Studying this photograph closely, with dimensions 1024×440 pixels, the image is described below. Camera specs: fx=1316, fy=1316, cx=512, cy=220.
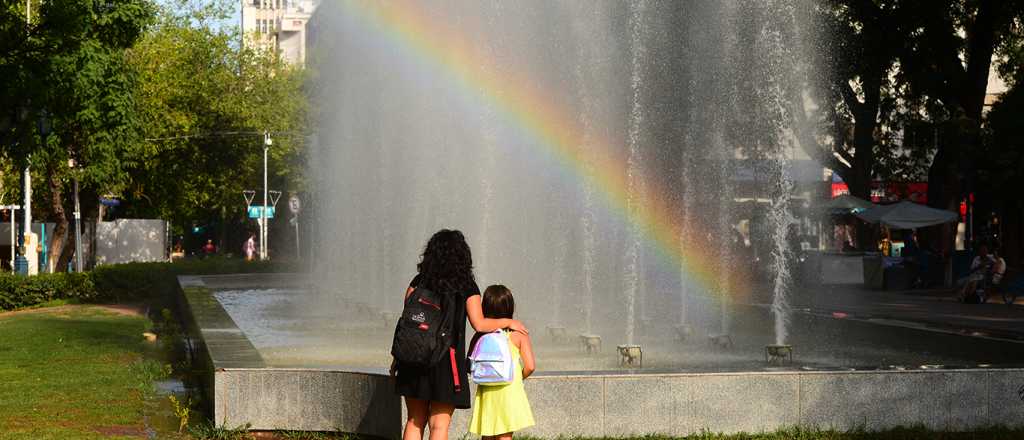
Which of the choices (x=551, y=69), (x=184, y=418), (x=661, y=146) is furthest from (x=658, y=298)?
(x=184, y=418)

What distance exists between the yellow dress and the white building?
101297 millimetres

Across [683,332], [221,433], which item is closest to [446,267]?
[221,433]

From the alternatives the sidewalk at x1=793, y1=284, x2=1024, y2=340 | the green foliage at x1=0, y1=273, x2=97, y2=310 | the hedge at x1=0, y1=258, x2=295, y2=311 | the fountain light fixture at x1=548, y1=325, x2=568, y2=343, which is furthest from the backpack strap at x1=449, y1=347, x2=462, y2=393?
the green foliage at x1=0, y1=273, x2=97, y2=310

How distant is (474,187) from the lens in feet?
65.9

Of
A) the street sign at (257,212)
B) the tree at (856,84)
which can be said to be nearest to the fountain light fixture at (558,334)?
the tree at (856,84)

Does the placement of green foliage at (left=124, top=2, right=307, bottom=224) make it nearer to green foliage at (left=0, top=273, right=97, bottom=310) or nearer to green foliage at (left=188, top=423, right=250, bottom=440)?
green foliage at (left=0, top=273, right=97, bottom=310)

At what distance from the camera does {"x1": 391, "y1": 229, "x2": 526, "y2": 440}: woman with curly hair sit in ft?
23.3

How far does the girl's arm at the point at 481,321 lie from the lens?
7047 millimetres

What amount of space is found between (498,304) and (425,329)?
41 centimetres

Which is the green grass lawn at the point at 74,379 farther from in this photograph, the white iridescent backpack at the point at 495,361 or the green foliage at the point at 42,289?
the green foliage at the point at 42,289

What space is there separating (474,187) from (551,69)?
2.58 metres

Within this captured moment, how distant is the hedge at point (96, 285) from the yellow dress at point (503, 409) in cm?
2276

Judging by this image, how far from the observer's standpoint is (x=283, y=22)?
A: 429ft

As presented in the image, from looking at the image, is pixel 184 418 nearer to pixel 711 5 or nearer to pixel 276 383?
pixel 276 383
